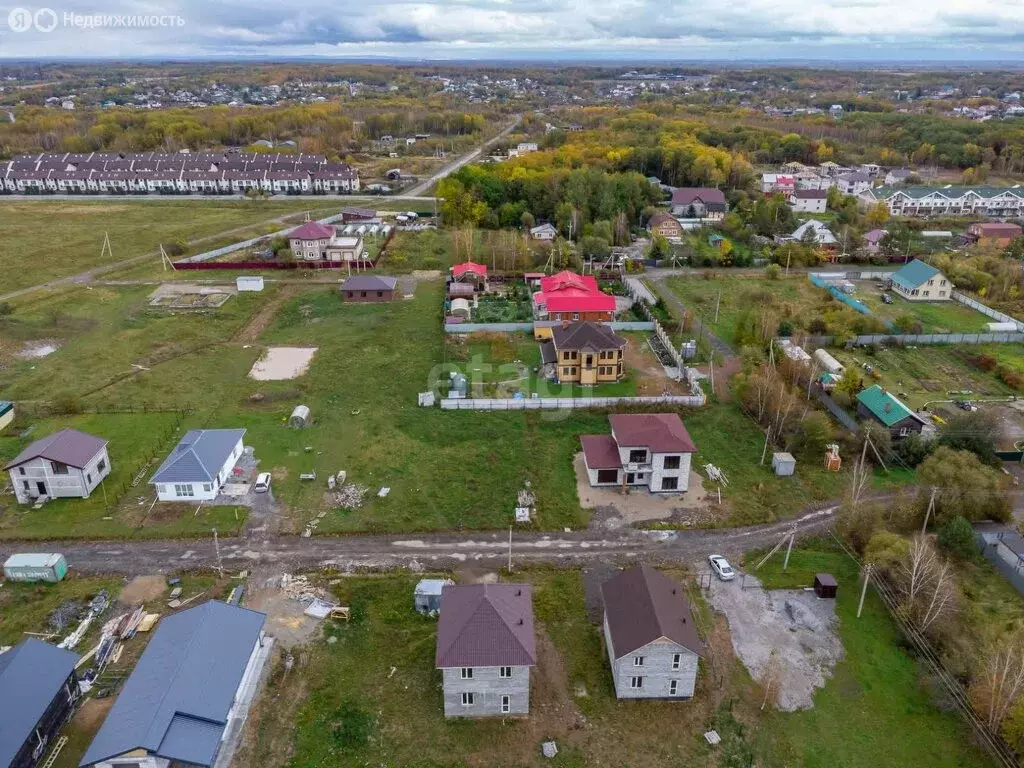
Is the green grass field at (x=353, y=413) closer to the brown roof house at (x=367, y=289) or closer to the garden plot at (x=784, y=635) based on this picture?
the brown roof house at (x=367, y=289)

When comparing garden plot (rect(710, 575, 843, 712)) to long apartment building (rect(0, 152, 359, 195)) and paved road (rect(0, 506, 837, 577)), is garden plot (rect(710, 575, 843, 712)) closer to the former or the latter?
paved road (rect(0, 506, 837, 577))

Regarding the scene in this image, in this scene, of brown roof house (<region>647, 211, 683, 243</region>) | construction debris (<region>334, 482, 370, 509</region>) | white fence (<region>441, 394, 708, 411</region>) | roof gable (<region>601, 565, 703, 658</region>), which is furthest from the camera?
brown roof house (<region>647, 211, 683, 243</region>)

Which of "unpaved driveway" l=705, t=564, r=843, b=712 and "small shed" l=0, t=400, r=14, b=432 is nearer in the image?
"unpaved driveway" l=705, t=564, r=843, b=712

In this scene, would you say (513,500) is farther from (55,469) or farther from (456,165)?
(456,165)

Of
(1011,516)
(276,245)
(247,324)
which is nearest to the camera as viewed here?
(1011,516)

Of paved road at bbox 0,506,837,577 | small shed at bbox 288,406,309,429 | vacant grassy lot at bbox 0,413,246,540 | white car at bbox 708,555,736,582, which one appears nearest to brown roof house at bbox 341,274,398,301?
small shed at bbox 288,406,309,429

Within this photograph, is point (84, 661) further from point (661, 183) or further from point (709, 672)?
point (661, 183)

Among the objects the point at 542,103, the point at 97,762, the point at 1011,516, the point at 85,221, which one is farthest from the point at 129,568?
the point at 542,103
